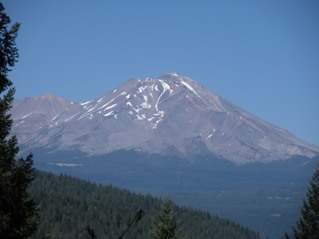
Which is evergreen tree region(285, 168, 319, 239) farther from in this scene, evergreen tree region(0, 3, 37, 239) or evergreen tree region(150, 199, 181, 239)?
evergreen tree region(0, 3, 37, 239)

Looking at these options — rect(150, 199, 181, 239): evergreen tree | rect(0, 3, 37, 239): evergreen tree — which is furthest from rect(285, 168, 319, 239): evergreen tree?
rect(0, 3, 37, 239): evergreen tree

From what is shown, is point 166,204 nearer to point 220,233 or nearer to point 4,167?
point 4,167

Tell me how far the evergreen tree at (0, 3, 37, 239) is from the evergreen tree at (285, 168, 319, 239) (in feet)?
62.1

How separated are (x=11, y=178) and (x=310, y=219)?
21.4 m

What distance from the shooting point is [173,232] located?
3453 cm

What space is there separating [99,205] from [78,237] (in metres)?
32.0

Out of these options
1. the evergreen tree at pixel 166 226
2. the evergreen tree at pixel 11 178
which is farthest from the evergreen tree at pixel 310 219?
the evergreen tree at pixel 11 178

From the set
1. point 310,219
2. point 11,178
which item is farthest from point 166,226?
point 11,178

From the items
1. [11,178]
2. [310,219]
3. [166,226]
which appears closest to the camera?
[11,178]

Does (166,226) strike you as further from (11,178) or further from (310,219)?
(11,178)

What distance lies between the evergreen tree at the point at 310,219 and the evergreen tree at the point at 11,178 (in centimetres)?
1893

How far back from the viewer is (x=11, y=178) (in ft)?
55.8

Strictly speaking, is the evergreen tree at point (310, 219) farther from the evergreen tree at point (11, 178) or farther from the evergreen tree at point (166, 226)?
the evergreen tree at point (11, 178)

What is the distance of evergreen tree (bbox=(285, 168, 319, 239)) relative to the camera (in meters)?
33.1
